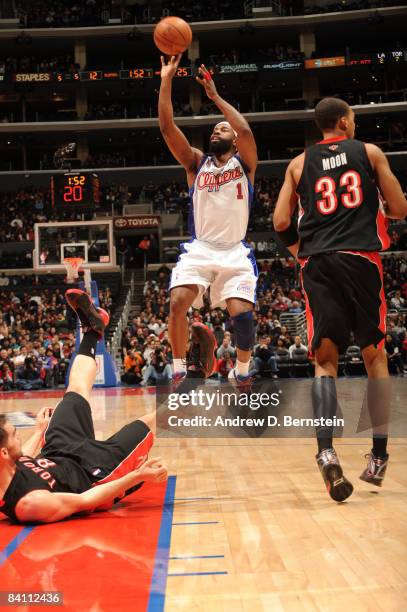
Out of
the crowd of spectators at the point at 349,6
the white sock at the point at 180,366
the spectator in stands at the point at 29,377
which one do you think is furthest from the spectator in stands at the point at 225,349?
the crowd of spectators at the point at 349,6

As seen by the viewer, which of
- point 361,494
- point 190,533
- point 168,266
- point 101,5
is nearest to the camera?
point 190,533

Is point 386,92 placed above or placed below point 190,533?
above

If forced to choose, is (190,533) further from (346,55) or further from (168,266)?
A: (346,55)

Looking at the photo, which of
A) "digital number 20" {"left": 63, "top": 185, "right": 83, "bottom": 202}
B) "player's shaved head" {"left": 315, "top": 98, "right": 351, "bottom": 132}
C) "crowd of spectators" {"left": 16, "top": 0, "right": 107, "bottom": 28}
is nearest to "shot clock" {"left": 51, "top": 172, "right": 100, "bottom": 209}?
"digital number 20" {"left": 63, "top": 185, "right": 83, "bottom": 202}

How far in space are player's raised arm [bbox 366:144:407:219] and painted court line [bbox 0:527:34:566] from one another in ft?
8.31

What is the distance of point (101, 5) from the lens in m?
32.2

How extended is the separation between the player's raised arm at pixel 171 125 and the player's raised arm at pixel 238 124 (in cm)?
25

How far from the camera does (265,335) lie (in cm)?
1677

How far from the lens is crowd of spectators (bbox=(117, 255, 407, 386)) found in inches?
585

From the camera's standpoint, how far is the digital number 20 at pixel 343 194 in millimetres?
3920

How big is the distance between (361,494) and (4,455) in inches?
77.2

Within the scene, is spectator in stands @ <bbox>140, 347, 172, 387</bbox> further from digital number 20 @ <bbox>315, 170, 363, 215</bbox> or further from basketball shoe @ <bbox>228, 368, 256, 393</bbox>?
digital number 20 @ <bbox>315, 170, 363, 215</bbox>

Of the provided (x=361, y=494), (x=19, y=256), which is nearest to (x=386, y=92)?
(x=19, y=256)

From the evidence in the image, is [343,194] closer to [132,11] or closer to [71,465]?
[71,465]
